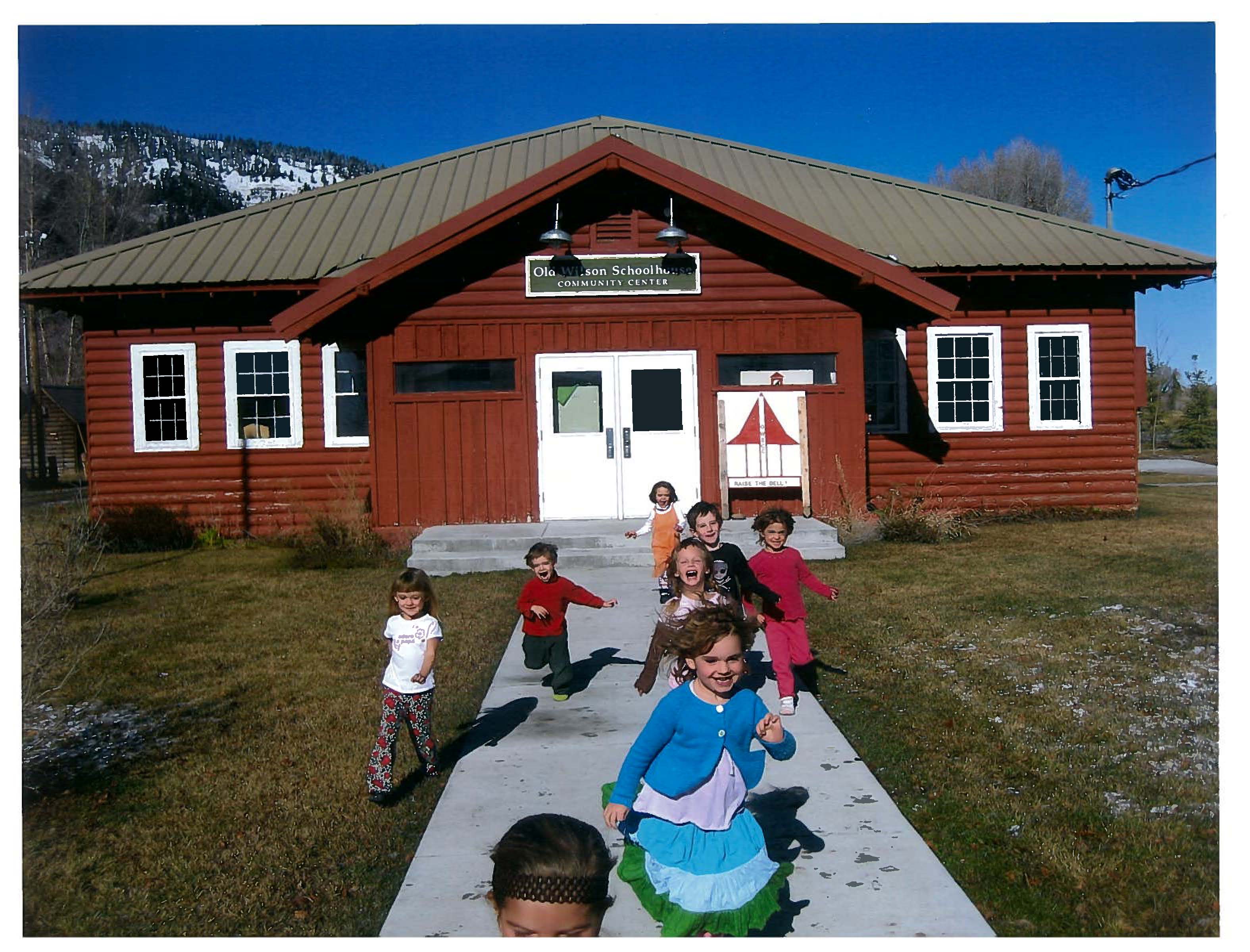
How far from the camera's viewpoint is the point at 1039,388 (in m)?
15.9

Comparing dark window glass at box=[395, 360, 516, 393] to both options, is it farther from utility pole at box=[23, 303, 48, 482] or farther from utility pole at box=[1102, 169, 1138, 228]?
utility pole at box=[23, 303, 48, 482]

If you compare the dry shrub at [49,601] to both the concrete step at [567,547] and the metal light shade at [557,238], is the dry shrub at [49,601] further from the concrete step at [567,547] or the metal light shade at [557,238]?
the metal light shade at [557,238]

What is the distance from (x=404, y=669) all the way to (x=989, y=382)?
12809mm

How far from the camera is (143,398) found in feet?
51.2

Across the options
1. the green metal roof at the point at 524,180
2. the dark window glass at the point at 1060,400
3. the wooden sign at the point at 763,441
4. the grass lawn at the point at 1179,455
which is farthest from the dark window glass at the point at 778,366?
the grass lawn at the point at 1179,455

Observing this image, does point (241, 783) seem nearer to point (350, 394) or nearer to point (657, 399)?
point (657, 399)

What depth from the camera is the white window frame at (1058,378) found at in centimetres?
1580

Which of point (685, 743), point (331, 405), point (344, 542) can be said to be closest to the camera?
point (685, 743)

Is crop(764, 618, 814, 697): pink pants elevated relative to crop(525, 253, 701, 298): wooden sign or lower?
lower

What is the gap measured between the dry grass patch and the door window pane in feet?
11.9

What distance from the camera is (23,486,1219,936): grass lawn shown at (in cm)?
409

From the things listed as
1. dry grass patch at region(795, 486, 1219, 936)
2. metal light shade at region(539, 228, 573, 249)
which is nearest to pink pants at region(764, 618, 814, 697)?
dry grass patch at region(795, 486, 1219, 936)

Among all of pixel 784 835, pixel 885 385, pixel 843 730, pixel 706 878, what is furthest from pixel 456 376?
pixel 706 878

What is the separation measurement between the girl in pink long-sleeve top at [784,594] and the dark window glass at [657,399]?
6983 mm
